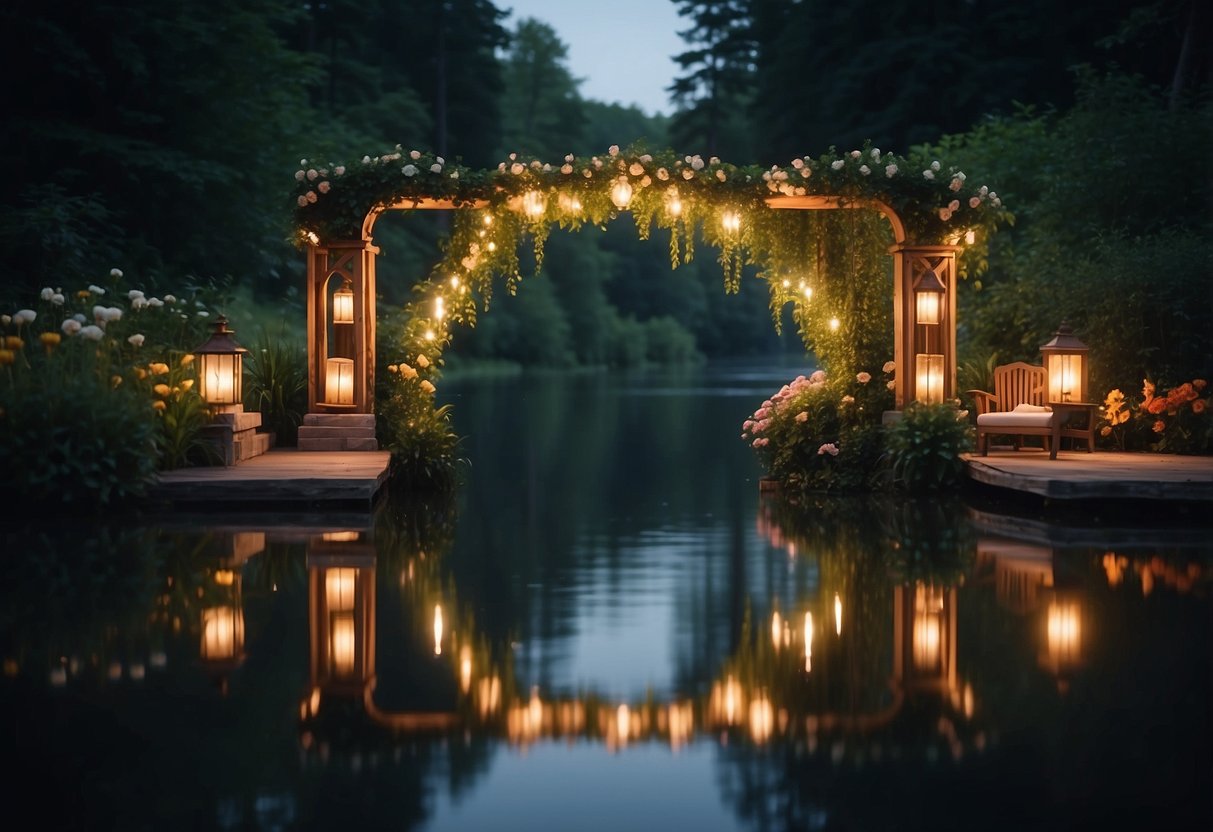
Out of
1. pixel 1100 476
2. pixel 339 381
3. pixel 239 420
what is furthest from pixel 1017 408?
pixel 239 420

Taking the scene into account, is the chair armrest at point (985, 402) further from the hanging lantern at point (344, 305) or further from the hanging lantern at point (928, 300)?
the hanging lantern at point (344, 305)

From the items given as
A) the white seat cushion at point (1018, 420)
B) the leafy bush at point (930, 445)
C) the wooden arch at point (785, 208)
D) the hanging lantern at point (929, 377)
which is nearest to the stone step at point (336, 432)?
the wooden arch at point (785, 208)

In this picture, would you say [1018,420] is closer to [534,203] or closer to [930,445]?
[930,445]

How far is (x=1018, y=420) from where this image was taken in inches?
566

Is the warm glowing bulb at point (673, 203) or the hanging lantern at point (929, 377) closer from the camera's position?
the warm glowing bulb at point (673, 203)

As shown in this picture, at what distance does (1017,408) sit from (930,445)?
1616 millimetres

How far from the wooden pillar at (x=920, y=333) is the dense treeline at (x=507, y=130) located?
269 centimetres

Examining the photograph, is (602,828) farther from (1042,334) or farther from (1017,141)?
(1017,141)

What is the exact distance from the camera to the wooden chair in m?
14.3

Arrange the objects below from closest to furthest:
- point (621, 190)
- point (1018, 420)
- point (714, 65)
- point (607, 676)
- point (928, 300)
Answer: point (607, 676), point (1018, 420), point (621, 190), point (928, 300), point (714, 65)

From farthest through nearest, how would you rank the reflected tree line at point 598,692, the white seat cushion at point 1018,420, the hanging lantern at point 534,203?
the hanging lantern at point 534,203 < the white seat cushion at point 1018,420 < the reflected tree line at point 598,692

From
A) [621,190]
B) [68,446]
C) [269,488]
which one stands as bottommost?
Answer: [269,488]

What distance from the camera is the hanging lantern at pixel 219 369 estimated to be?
540 inches

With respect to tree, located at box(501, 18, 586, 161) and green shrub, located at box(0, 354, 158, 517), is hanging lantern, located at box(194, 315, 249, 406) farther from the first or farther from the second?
tree, located at box(501, 18, 586, 161)
